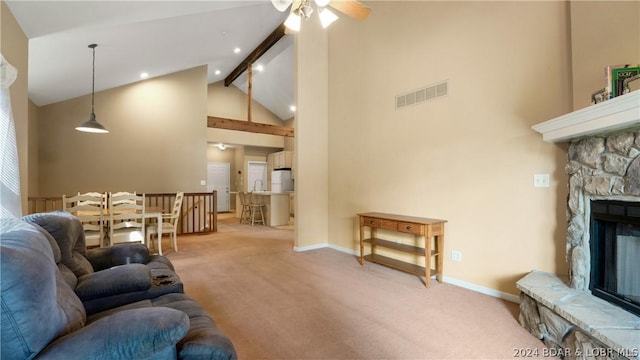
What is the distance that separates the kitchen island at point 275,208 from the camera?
7520mm

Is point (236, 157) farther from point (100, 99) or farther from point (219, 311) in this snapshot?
point (219, 311)

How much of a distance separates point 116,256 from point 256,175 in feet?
26.7

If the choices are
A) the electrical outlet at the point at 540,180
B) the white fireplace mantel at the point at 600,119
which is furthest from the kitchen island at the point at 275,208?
the white fireplace mantel at the point at 600,119

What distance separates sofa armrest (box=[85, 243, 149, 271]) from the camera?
2.34 metres

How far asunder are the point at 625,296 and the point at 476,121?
74.0 inches

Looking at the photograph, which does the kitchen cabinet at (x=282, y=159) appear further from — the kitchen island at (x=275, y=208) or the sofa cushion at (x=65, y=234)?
the sofa cushion at (x=65, y=234)

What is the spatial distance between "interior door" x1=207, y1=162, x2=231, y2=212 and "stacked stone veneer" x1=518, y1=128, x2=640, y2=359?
32.7 feet

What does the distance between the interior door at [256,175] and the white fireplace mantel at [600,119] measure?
9.21 m

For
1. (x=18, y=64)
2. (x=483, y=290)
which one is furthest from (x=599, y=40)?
(x=18, y=64)

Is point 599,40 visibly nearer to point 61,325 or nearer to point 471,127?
point 471,127

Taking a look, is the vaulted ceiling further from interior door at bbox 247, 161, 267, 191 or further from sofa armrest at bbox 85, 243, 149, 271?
interior door at bbox 247, 161, 267, 191

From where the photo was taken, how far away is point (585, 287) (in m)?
2.08

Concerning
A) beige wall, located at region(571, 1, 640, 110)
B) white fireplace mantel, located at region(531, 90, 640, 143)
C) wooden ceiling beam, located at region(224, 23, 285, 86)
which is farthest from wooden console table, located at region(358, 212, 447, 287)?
wooden ceiling beam, located at region(224, 23, 285, 86)

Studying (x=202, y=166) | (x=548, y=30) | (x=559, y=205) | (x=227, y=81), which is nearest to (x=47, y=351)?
(x=559, y=205)
